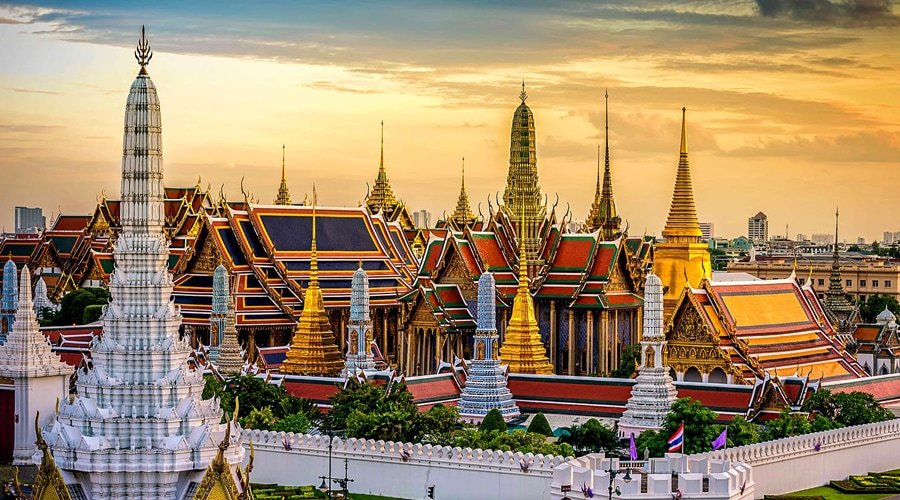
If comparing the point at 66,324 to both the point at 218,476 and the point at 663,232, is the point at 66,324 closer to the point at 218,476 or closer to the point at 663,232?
the point at 663,232

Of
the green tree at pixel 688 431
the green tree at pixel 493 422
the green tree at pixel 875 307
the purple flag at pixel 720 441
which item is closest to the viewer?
the purple flag at pixel 720 441

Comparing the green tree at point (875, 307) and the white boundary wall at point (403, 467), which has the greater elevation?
the green tree at point (875, 307)

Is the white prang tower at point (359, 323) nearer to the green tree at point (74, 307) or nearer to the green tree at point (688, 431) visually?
the green tree at point (688, 431)

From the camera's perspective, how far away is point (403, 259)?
6662cm

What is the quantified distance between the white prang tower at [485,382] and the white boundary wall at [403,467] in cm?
629

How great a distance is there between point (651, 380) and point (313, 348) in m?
11.4

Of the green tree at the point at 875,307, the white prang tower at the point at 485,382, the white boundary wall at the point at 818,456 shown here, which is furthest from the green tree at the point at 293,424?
the green tree at the point at 875,307

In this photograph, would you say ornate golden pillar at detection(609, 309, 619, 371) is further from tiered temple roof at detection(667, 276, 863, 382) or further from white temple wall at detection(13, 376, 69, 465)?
white temple wall at detection(13, 376, 69, 465)

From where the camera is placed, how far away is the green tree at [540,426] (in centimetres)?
4188

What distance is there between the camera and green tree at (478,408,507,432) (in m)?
42.3

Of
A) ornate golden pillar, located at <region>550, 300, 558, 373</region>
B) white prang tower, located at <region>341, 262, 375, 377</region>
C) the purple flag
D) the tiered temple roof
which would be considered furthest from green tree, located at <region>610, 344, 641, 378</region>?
the purple flag

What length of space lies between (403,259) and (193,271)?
8.07 m

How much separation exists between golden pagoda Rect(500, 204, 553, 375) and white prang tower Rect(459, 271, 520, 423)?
2.92 meters

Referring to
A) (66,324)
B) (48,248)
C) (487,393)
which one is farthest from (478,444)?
(48,248)
